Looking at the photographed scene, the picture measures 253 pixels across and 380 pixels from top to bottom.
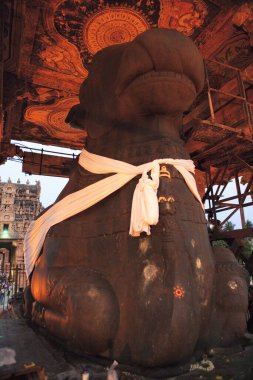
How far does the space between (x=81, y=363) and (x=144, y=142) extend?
168 cm

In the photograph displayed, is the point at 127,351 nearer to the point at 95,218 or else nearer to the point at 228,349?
the point at 228,349

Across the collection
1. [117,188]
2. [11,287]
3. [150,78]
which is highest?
[150,78]

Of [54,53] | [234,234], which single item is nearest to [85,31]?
[54,53]

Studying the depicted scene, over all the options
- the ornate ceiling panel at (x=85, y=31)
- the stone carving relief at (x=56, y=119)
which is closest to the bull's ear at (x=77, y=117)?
the ornate ceiling panel at (x=85, y=31)

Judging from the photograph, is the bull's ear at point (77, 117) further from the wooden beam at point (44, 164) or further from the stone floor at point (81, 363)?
the wooden beam at point (44, 164)

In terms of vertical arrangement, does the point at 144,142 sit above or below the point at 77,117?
below

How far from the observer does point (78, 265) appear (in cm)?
230

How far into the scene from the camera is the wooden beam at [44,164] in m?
8.70

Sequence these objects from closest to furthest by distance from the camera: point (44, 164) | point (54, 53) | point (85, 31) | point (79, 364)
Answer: point (79, 364) < point (85, 31) < point (54, 53) < point (44, 164)

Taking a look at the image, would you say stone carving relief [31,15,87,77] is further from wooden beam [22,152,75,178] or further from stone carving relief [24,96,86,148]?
wooden beam [22,152,75,178]

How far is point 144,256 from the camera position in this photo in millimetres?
2008

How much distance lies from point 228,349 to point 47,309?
143 cm

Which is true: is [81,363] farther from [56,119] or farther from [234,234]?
[56,119]

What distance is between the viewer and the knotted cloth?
6.55 feet
